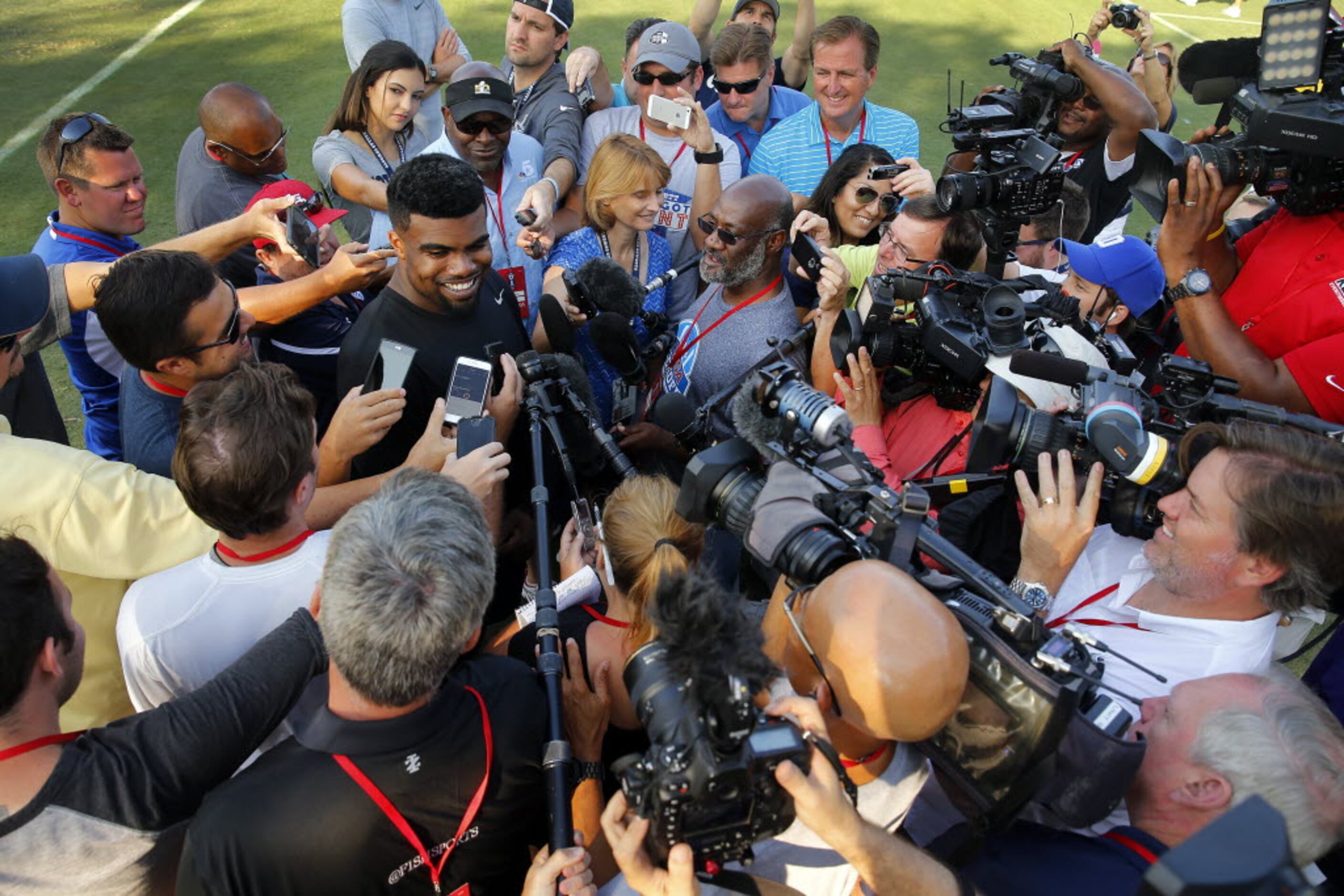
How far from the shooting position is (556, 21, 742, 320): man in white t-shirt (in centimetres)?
439

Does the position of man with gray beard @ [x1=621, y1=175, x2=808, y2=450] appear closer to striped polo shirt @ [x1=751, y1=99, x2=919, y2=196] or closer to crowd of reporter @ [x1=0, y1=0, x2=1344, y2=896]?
crowd of reporter @ [x1=0, y1=0, x2=1344, y2=896]

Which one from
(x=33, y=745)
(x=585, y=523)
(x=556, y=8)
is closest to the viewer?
(x=33, y=745)

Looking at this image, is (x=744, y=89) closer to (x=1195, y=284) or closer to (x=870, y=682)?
(x=1195, y=284)

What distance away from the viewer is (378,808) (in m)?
1.73

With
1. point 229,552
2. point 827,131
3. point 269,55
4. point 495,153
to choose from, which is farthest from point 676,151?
point 269,55

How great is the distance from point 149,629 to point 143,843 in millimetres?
532

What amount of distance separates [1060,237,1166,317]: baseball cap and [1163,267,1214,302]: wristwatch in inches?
14.7

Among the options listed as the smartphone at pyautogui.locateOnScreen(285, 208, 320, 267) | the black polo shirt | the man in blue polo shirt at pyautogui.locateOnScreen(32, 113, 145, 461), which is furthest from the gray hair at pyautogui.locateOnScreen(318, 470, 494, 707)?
the man in blue polo shirt at pyautogui.locateOnScreen(32, 113, 145, 461)

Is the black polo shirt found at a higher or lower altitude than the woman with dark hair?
lower

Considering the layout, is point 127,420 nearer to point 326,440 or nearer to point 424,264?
point 326,440

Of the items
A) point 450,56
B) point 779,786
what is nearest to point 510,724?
point 779,786

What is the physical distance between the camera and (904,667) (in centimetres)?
166

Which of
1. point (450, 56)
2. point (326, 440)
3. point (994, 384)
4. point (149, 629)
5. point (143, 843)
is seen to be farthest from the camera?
point (450, 56)

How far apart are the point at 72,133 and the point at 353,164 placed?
128 cm
